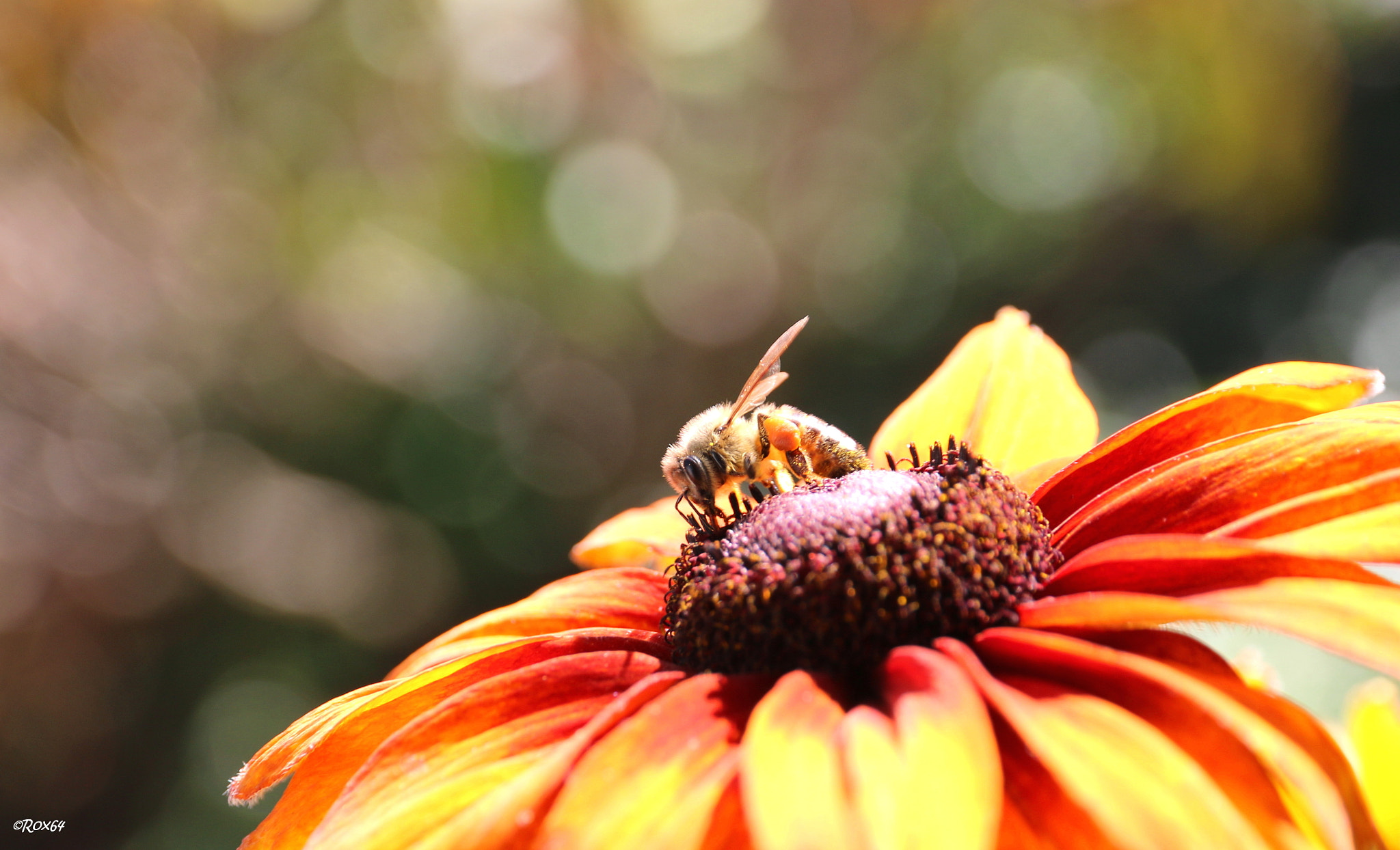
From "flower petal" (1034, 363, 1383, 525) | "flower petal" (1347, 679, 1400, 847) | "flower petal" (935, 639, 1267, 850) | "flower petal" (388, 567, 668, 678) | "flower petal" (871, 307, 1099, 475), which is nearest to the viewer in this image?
"flower petal" (935, 639, 1267, 850)

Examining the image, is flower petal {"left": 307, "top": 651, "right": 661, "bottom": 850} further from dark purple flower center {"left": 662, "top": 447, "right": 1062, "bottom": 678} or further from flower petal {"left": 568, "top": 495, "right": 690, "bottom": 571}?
flower petal {"left": 568, "top": 495, "right": 690, "bottom": 571}

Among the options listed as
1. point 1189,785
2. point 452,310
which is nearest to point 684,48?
point 452,310

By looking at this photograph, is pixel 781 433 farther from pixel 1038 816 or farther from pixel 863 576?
pixel 1038 816

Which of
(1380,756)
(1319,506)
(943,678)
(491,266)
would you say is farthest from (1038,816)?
(491,266)

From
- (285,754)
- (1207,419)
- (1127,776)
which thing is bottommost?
(285,754)

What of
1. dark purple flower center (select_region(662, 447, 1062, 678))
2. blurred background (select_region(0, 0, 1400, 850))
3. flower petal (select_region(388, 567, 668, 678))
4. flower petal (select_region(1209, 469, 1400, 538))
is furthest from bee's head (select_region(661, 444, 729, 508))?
blurred background (select_region(0, 0, 1400, 850))

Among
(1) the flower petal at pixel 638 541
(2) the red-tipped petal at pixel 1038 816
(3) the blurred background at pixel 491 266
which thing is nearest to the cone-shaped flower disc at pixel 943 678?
(2) the red-tipped petal at pixel 1038 816
